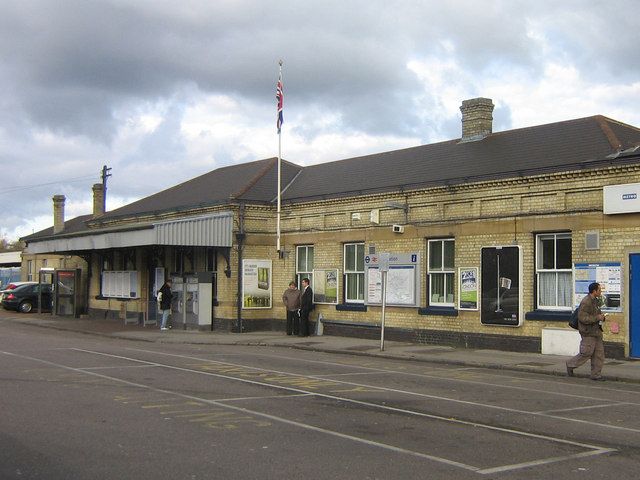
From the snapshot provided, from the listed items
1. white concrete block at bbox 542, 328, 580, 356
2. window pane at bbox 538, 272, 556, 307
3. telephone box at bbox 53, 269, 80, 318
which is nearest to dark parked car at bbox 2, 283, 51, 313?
telephone box at bbox 53, 269, 80, 318

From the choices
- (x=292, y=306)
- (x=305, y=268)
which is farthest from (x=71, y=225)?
(x=292, y=306)

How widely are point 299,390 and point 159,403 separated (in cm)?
256

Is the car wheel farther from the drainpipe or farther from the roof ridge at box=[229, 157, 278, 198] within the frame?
the drainpipe

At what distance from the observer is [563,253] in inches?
732

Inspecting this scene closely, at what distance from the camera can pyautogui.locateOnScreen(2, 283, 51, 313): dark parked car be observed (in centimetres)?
4034

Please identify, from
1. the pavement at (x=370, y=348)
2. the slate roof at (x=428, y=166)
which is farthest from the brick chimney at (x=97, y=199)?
the pavement at (x=370, y=348)

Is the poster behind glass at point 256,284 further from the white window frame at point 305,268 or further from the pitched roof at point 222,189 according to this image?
the pitched roof at point 222,189

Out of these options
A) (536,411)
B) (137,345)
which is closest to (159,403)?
(536,411)

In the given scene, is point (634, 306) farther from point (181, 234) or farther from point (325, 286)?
point (181, 234)

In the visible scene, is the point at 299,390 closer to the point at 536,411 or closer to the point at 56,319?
the point at 536,411

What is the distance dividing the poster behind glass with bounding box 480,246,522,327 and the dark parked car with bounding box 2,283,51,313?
28046 mm

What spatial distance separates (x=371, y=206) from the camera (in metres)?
23.4

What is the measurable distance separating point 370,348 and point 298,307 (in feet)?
15.8

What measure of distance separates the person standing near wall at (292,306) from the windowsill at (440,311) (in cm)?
472
